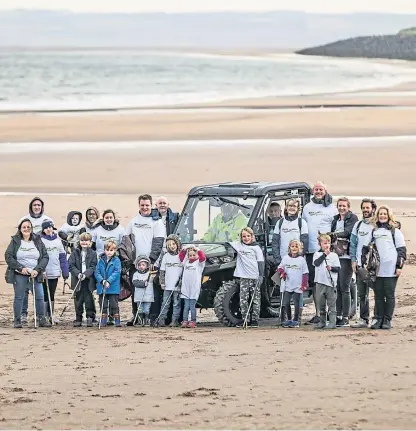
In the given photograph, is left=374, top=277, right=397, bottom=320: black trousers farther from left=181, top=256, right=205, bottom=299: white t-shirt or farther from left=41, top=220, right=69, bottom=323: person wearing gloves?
left=41, top=220, right=69, bottom=323: person wearing gloves

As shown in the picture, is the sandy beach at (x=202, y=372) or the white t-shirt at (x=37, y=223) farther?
the white t-shirt at (x=37, y=223)

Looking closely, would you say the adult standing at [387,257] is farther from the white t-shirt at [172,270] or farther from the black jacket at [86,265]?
the black jacket at [86,265]

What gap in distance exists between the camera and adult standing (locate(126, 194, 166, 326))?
15.6 meters

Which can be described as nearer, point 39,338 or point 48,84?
point 39,338

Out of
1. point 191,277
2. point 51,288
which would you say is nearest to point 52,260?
point 51,288

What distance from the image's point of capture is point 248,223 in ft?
51.1

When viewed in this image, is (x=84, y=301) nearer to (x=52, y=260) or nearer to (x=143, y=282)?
(x=52, y=260)

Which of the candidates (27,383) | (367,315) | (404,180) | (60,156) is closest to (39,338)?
(27,383)

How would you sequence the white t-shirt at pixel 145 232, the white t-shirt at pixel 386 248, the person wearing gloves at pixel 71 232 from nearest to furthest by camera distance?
the white t-shirt at pixel 386 248
the white t-shirt at pixel 145 232
the person wearing gloves at pixel 71 232

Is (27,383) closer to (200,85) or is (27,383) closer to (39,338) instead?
(39,338)

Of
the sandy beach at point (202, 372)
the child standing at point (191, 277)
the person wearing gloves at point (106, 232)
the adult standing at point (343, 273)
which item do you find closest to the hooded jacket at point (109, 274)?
the person wearing gloves at point (106, 232)

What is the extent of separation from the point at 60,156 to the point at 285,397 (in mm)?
26044

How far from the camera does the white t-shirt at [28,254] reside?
15.3 metres

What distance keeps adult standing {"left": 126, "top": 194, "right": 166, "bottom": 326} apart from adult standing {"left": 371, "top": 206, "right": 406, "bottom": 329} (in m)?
2.71
